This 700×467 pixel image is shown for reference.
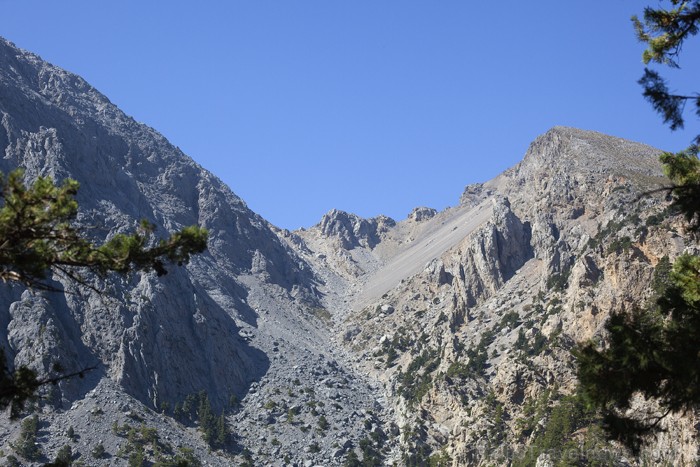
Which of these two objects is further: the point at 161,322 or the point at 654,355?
the point at 161,322

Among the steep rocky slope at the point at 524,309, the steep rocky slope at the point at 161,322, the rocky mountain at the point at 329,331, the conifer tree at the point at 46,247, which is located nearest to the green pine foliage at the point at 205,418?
the rocky mountain at the point at 329,331

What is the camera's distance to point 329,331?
15375 centimetres

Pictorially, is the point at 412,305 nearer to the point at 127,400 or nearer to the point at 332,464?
the point at 332,464

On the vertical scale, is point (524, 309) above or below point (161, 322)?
below

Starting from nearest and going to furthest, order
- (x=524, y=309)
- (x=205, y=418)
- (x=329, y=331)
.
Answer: (x=205, y=418) < (x=524, y=309) < (x=329, y=331)

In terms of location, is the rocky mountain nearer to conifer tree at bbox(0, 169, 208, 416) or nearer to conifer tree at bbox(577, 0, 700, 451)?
conifer tree at bbox(577, 0, 700, 451)

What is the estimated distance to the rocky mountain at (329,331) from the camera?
91750 millimetres

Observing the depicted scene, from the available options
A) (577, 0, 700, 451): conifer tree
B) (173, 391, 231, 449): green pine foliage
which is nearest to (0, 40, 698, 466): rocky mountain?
(173, 391, 231, 449): green pine foliage

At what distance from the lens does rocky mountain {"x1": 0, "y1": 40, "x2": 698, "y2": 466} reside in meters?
91.8

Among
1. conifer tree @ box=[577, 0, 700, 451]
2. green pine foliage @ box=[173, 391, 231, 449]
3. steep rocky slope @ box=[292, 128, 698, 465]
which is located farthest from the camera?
green pine foliage @ box=[173, 391, 231, 449]

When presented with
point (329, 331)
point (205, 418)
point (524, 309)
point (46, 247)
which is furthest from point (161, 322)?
point (46, 247)

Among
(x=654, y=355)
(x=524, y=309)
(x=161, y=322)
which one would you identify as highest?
(x=161, y=322)

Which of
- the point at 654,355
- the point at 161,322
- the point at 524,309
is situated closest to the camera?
the point at 654,355

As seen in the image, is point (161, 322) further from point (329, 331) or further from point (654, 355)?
point (654, 355)
